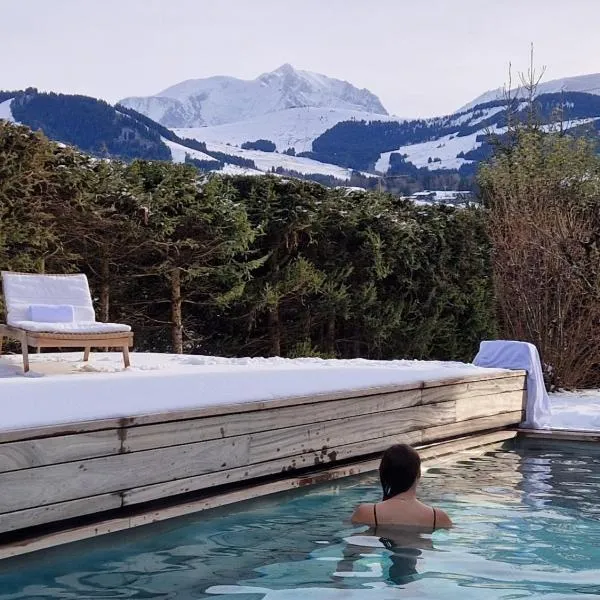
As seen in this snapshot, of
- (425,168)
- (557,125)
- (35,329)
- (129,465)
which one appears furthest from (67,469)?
(425,168)

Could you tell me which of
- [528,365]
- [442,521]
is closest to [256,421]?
[442,521]

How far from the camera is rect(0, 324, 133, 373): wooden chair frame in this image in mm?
5973

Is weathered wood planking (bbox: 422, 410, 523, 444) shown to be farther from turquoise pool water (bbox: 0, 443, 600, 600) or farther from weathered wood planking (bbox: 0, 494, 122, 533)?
weathered wood planking (bbox: 0, 494, 122, 533)

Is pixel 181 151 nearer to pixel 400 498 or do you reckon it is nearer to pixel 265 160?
pixel 265 160

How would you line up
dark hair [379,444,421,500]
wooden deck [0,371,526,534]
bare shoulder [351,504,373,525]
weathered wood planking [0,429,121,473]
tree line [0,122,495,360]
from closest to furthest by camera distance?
weathered wood planking [0,429,121,473], wooden deck [0,371,526,534], dark hair [379,444,421,500], bare shoulder [351,504,373,525], tree line [0,122,495,360]

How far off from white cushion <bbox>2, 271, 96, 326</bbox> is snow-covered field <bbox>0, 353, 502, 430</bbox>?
395 millimetres

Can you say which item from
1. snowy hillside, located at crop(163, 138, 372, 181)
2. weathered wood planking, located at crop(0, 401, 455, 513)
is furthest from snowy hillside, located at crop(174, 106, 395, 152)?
weathered wood planking, located at crop(0, 401, 455, 513)

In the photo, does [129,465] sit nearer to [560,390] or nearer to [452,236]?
[560,390]

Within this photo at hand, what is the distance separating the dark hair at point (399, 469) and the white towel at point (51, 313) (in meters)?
3.52

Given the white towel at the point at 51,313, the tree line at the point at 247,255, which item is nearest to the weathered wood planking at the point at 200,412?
the white towel at the point at 51,313

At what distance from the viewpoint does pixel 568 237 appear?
359 inches

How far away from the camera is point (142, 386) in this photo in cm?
441

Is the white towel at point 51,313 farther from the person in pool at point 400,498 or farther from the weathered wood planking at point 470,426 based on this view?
the person in pool at point 400,498

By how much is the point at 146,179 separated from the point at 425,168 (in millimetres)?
97517
